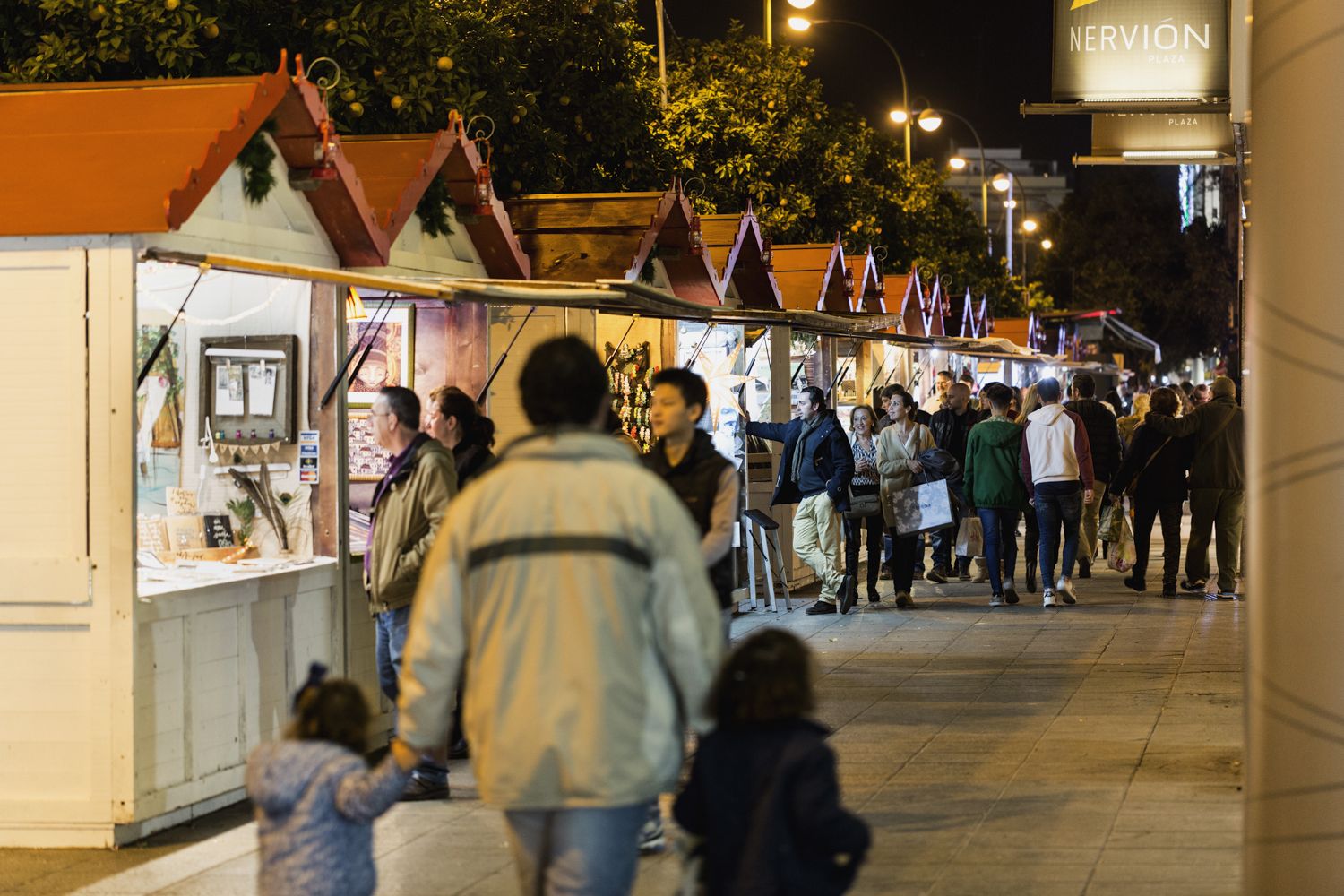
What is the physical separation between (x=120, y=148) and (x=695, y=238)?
675 cm

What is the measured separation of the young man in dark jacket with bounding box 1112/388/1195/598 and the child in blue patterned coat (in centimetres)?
1255

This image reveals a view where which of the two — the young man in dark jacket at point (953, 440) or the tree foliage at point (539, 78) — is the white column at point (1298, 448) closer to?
the tree foliage at point (539, 78)

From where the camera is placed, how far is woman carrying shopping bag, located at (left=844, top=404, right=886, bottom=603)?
52.3 ft

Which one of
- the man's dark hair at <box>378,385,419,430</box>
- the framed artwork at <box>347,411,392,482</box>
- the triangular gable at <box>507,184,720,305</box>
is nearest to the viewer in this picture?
the man's dark hair at <box>378,385,419,430</box>

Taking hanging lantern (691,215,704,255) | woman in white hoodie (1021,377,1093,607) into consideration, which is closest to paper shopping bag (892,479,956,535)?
woman in white hoodie (1021,377,1093,607)

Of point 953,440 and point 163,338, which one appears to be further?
point 953,440

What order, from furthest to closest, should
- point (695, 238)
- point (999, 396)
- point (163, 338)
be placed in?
point (999, 396) → point (695, 238) → point (163, 338)

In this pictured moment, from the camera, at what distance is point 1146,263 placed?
83000mm

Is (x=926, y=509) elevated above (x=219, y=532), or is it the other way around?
(x=219, y=532)

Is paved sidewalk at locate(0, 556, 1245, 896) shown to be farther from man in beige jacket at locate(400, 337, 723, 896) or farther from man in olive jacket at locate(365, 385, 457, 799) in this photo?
man in beige jacket at locate(400, 337, 723, 896)

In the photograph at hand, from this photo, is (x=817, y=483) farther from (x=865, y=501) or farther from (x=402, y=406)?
(x=402, y=406)

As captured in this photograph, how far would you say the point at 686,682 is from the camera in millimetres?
4246

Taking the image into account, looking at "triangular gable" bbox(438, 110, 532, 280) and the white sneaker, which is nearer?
"triangular gable" bbox(438, 110, 532, 280)

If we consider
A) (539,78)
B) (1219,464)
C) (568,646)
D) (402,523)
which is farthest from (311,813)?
(539,78)
